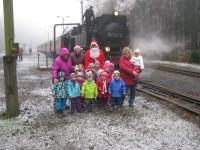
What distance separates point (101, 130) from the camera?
742 cm

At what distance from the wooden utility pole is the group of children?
972 mm

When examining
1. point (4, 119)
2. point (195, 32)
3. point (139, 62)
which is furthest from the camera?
point (195, 32)

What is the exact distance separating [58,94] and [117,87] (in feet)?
4.87

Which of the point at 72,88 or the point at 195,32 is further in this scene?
the point at 195,32

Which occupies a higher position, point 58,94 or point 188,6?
point 188,6

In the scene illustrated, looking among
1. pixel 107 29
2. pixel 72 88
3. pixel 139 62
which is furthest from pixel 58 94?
pixel 107 29

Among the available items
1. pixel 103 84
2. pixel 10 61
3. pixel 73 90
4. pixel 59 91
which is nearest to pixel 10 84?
pixel 10 61

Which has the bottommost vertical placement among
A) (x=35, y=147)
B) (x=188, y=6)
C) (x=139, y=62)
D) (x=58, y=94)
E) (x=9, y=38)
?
(x=35, y=147)

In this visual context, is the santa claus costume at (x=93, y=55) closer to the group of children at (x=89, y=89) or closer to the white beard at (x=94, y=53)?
the white beard at (x=94, y=53)

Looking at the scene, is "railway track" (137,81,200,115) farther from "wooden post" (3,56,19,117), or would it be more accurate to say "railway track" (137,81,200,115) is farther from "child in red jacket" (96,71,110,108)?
"wooden post" (3,56,19,117)

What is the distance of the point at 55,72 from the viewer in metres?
9.09

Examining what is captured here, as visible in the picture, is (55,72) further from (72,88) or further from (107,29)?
(107,29)

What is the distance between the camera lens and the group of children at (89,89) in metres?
9.08

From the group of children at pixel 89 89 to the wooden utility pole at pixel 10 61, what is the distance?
0.97 meters
